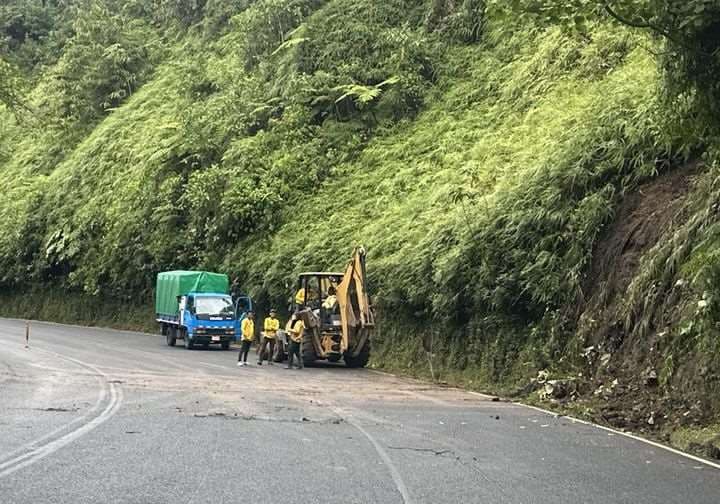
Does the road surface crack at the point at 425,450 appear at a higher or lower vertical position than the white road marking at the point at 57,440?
higher

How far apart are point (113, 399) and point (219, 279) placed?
18.6 metres

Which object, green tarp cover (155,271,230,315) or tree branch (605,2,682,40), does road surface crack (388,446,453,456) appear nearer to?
tree branch (605,2,682,40)

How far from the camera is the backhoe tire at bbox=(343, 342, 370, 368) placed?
24.9 m

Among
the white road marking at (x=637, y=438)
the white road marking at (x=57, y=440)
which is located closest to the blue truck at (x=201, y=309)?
the white road marking at (x=57, y=440)

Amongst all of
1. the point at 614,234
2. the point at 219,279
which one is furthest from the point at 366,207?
the point at 614,234

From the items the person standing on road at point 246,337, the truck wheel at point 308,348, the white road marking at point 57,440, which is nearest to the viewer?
the white road marking at point 57,440

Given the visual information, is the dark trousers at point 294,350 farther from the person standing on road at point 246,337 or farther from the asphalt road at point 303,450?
the asphalt road at point 303,450

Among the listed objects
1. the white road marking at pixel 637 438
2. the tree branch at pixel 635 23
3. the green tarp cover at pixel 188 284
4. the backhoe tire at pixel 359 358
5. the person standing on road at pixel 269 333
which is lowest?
the white road marking at pixel 637 438

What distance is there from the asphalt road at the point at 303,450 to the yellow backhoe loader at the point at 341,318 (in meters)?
4.94

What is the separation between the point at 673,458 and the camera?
11.2 meters

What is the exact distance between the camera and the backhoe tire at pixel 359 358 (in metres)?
24.9

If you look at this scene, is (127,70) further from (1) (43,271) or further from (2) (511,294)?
(2) (511,294)

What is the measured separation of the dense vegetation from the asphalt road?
3698mm

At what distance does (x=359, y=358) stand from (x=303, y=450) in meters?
14.3
